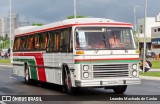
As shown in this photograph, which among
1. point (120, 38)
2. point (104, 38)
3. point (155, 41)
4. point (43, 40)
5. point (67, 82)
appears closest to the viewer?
point (104, 38)

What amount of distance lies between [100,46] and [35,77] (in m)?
6.72

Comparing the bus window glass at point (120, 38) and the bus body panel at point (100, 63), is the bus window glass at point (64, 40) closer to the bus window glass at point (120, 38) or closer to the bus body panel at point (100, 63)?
the bus body panel at point (100, 63)

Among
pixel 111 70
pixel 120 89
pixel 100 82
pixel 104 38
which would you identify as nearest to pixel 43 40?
pixel 104 38

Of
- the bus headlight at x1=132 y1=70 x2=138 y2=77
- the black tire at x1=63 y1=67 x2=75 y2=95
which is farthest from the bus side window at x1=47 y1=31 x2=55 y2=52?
the bus headlight at x1=132 y1=70 x2=138 y2=77

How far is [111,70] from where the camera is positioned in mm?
17562

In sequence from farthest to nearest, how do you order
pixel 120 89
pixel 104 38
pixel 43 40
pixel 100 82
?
pixel 43 40 < pixel 120 89 < pixel 104 38 < pixel 100 82

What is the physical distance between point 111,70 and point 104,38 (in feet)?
4.29

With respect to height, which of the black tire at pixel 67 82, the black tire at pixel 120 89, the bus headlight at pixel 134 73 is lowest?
the black tire at pixel 120 89

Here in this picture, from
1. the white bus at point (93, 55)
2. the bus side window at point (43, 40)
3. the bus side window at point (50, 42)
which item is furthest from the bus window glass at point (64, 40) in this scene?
the bus side window at point (43, 40)

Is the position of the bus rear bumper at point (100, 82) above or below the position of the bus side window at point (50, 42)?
below

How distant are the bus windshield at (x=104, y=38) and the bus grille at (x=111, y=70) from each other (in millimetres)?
726

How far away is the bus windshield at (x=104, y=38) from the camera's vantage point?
17.9 meters

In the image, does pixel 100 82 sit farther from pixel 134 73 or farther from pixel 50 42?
pixel 50 42

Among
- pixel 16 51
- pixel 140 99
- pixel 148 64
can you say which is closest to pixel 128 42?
pixel 140 99
